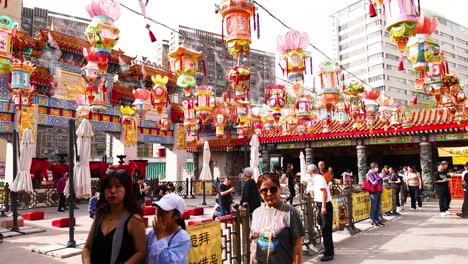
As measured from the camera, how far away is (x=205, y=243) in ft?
13.5

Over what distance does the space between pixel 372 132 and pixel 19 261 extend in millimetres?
16671

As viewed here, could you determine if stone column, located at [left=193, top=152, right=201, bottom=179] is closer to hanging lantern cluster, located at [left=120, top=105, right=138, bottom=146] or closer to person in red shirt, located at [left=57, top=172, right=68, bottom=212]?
hanging lantern cluster, located at [left=120, top=105, right=138, bottom=146]

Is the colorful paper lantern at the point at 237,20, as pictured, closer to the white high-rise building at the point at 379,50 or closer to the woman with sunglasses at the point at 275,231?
the woman with sunglasses at the point at 275,231

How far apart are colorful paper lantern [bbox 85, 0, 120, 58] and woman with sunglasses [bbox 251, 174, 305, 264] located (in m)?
6.31

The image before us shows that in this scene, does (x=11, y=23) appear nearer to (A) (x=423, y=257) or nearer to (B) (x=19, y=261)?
(B) (x=19, y=261)

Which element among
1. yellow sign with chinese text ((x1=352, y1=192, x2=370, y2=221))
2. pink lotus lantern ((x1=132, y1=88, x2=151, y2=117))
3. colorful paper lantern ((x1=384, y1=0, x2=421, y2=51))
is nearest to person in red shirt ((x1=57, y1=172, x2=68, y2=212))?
pink lotus lantern ((x1=132, y1=88, x2=151, y2=117))

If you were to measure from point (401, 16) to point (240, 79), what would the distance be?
15.7 ft

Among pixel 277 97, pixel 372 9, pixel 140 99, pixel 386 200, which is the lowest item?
pixel 386 200

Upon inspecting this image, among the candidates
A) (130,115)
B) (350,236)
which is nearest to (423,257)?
(350,236)

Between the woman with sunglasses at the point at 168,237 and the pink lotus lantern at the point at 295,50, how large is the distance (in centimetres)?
760

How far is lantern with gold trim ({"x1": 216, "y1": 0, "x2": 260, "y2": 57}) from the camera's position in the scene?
6.91 meters

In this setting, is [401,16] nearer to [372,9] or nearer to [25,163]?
[372,9]

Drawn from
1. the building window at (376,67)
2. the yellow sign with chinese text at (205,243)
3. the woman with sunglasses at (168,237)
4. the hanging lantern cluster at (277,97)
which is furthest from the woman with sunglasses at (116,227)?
the building window at (376,67)

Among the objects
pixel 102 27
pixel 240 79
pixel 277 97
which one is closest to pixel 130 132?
pixel 277 97
